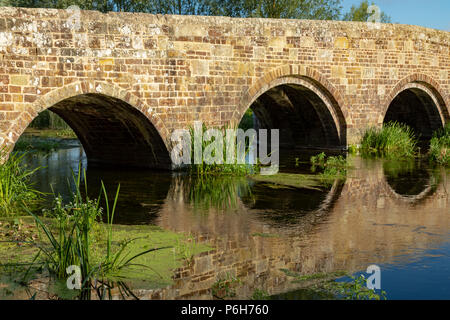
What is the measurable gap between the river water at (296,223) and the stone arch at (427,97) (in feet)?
16.0

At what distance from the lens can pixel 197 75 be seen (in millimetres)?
11727

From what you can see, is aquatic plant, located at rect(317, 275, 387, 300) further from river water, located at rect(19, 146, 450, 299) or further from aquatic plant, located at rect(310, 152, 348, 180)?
aquatic plant, located at rect(310, 152, 348, 180)

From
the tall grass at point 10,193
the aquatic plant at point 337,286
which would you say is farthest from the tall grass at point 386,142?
the aquatic plant at point 337,286

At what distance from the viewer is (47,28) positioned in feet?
31.4

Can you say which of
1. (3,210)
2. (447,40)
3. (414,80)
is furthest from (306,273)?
(447,40)

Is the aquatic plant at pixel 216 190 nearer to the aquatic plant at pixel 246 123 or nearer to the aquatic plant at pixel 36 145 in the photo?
the aquatic plant at pixel 36 145

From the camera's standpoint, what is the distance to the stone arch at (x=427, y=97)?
53.5 ft

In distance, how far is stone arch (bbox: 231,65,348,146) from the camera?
41.6 ft

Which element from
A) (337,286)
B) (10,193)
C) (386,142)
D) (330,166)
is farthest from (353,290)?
(386,142)

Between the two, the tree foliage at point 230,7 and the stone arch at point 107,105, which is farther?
the tree foliage at point 230,7

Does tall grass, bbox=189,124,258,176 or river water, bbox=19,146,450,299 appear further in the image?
tall grass, bbox=189,124,258,176

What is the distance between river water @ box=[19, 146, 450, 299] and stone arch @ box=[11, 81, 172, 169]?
2.58 feet

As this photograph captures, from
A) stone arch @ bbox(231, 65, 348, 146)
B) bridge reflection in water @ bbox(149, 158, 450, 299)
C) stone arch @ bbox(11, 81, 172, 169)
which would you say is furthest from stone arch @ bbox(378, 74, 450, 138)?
Answer: stone arch @ bbox(11, 81, 172, 169)
